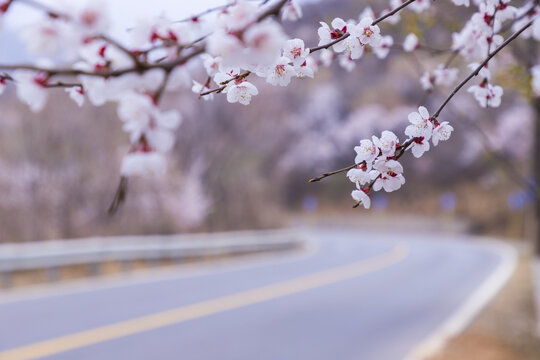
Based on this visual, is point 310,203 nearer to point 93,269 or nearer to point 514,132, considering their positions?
point 514,132

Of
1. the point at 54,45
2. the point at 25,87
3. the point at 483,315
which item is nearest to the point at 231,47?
the point at 54,45

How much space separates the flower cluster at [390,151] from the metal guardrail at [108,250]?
37.0ft

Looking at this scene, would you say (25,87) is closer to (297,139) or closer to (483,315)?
(483,315)

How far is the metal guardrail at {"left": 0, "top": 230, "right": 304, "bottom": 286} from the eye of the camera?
12.4 meters

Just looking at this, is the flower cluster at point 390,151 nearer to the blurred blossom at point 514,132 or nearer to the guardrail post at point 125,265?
the guardrail post at point 125,265

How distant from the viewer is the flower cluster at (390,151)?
6.86ft

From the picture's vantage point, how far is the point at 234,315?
33.2 ft

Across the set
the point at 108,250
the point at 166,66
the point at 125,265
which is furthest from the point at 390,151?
the point at 125,265

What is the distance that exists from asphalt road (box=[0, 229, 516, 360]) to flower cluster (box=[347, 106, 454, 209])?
6019mm

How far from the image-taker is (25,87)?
1.72 m

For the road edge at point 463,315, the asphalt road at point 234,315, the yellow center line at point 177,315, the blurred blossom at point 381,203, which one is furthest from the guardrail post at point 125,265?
the blurred blossom at point 381,203

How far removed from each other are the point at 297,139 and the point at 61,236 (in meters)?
43.7

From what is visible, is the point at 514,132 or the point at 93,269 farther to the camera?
the point at 514,132

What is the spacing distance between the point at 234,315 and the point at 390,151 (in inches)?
332
